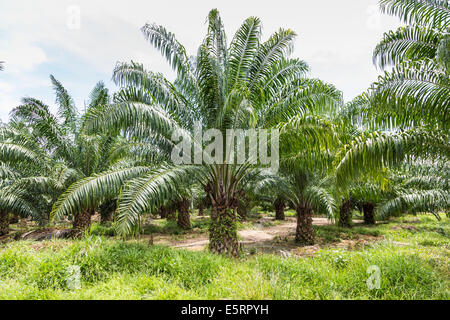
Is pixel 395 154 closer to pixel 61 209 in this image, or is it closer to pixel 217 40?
pixel 217 40

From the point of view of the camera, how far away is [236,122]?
19.0ft

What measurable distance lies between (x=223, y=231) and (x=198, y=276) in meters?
2.09

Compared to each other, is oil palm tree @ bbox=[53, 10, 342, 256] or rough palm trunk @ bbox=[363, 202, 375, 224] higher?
oil palm tree @ bbox=[53, 10, 342, 256]

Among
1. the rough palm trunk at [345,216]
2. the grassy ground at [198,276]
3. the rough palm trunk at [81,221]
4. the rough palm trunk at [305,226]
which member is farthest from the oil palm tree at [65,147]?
the rough palm trunk at [345,216]

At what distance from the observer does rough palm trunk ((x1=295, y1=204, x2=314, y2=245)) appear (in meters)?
9.65

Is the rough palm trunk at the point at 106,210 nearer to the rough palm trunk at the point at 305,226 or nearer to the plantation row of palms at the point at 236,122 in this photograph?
the plantation row of palms at the point at 236,122

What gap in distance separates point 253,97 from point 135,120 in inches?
123

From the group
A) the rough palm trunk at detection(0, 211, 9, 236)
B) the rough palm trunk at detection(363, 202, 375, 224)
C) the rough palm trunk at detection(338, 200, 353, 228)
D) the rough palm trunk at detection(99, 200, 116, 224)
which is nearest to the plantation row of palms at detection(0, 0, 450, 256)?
the rough palm trunk at detection(0, 211, 9, 236)

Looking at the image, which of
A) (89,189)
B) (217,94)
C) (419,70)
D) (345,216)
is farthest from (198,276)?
(345,216)

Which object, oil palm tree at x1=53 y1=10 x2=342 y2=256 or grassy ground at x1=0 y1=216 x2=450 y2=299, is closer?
grassy ground at x1=0 y1=216 x2=450 y2=299

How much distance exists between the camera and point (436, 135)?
15.2 feet

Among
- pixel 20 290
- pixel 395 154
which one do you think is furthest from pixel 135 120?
pixel 395 154

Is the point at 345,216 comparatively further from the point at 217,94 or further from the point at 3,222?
the point at 3,222

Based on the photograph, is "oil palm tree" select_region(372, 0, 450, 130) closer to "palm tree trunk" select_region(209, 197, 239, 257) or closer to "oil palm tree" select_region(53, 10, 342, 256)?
"oil palm tree" select_region(53, 10, 342, 256)
